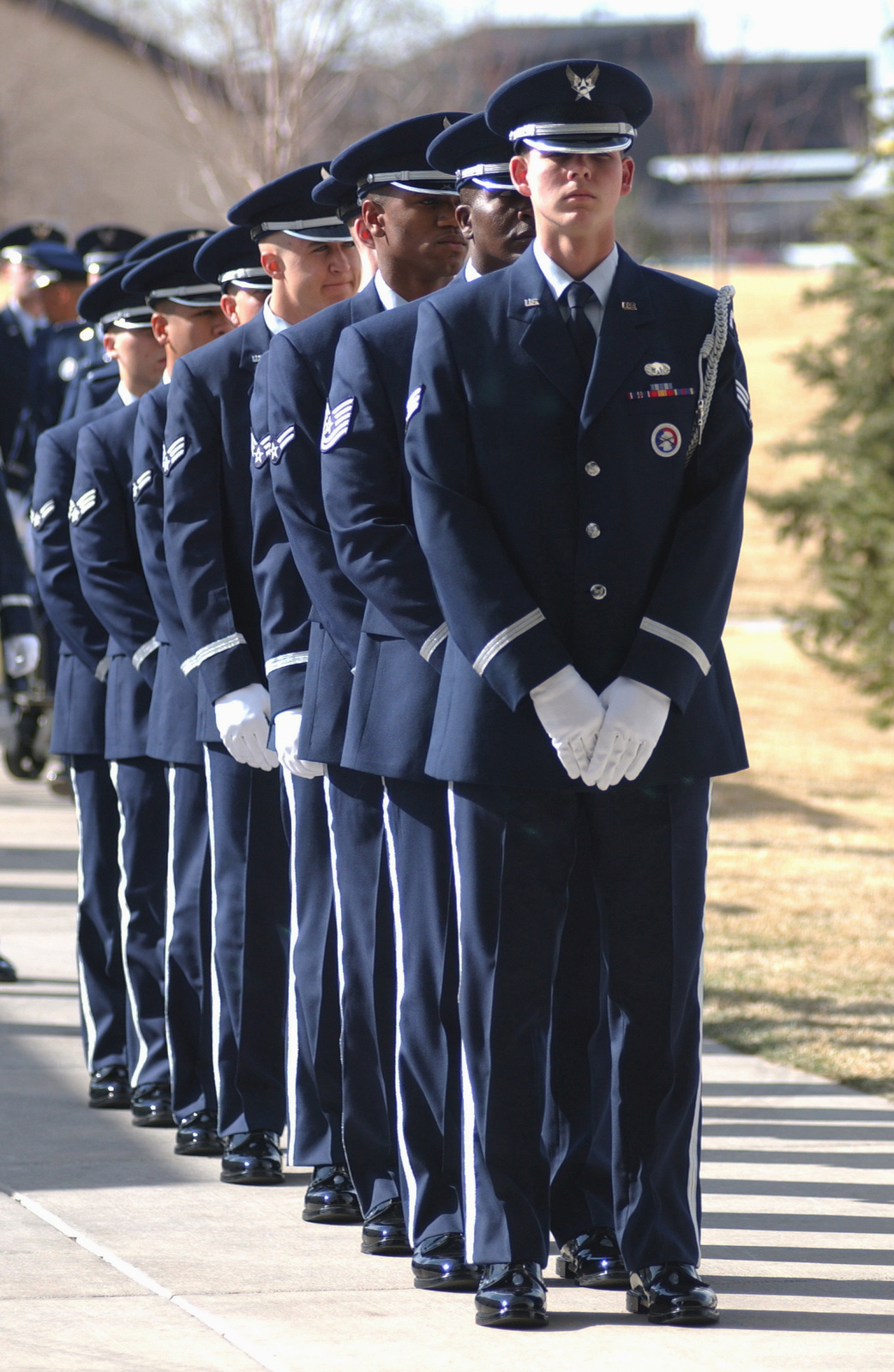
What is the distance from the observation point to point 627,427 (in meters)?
3.68

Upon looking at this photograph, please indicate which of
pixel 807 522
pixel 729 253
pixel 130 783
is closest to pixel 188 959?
pixel 130 783

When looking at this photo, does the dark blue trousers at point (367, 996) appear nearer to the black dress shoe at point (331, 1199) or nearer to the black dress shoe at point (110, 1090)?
the black dress shoe at point (331, 1199)

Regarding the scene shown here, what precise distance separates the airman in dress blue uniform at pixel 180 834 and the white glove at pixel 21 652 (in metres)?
1.82

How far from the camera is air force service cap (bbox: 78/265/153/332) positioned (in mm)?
5711

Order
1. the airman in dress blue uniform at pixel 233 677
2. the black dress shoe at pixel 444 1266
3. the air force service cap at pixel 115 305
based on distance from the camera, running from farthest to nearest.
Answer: the air force service cap at pixel 115 305 < the airman in dress blue uniform at pixel 233 677 < the black dress shoe at pixel 444 1266

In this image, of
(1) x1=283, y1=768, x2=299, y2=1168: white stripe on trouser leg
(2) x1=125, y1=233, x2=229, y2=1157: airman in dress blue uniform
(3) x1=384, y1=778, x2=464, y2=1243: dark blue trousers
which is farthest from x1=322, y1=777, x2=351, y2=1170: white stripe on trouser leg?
(2) x1=125, y1=233, x2=229, y2=1157: airman in dress blue uniform

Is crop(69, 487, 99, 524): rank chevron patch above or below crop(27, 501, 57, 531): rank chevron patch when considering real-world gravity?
above

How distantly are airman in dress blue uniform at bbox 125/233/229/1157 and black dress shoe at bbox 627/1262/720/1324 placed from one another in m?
1.53

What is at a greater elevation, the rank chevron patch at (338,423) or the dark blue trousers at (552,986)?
the rank chevron patch at (338,423)

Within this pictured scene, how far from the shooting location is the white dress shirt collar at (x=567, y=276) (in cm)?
374

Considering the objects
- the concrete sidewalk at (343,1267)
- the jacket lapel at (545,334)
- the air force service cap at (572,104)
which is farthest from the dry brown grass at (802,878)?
the air force service cap at (572,104)

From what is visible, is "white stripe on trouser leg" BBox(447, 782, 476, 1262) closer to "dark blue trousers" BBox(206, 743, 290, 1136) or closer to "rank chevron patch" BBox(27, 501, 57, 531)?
"dark blue trousers" BBox(206, 743, 290, 1136)

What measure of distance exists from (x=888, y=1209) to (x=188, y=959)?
1702mm

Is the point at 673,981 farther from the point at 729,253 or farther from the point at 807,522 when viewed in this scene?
the point at 729,253
